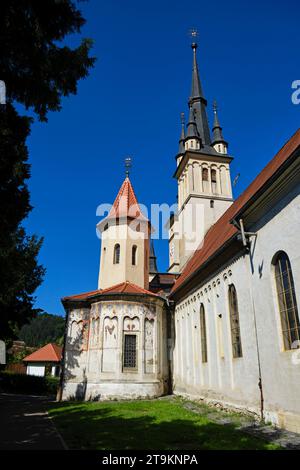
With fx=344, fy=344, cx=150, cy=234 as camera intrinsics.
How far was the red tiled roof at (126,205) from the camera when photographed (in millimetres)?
26672

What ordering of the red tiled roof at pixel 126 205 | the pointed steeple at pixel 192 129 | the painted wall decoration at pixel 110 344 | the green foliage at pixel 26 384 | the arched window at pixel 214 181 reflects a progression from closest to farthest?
1. the painted wall decoration at pixel 110 344
2. the red tiled roof at pixel 126 205
3. the green foliage at pixel 26 384
4. the arched window at pixel 214 181
5. the pointed steeple at pixel 192 129

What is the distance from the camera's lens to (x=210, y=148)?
36.3 metres

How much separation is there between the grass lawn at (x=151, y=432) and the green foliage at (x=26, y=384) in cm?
2214

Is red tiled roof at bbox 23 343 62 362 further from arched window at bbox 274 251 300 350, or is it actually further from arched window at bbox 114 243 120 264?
arched window at bbox 274 251 300 350

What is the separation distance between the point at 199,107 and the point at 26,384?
3518 centimetres

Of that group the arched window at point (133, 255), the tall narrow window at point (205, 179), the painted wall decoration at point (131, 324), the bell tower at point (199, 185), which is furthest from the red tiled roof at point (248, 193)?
the tall narrow window at point (205, 179)

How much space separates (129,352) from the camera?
65.9 feet

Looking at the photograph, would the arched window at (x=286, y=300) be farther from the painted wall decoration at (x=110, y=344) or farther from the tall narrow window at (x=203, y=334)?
the painted wall decoration at (x=110, y=344)

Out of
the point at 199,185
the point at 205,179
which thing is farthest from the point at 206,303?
the point at 205,179

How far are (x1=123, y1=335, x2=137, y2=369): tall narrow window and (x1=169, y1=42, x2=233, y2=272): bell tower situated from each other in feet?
36.1

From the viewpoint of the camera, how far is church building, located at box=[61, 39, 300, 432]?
10117mm

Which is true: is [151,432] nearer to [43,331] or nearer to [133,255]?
[133,255]

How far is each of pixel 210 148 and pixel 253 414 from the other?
2930 cm

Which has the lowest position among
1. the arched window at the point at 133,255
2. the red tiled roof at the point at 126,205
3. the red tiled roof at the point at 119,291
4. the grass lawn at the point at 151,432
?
the grass lawn at the point at 151,432
